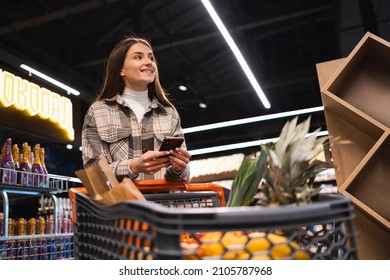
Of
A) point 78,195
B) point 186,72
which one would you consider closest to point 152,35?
point 186,72

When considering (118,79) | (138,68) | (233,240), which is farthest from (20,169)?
(233,240)

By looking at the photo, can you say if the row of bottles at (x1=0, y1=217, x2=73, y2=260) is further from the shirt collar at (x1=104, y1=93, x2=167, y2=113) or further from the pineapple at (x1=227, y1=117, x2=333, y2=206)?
the pineapple at (x1=227, y1=117, x2=333, y2=206)

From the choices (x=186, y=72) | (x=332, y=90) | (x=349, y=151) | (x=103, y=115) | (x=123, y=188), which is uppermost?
(x=186, y=72)

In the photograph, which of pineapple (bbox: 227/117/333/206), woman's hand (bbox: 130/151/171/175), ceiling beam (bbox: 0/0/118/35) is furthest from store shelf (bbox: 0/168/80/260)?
ceiling beam (bbox: 0/0/118/35)

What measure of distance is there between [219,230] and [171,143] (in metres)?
0.55

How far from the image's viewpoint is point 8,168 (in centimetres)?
312

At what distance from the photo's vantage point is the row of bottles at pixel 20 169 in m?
3.06

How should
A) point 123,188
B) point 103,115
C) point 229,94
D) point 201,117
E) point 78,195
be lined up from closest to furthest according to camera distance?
point 123,188 < point 78,195 < point 103,115 < point 229,94 < point 201,117

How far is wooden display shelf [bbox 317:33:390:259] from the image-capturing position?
1.61 metres

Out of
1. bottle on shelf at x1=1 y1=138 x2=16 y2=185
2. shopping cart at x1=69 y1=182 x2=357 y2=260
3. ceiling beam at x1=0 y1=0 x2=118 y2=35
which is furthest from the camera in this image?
ceiling beam at x1=0 y1=0 x2=118 y2=35

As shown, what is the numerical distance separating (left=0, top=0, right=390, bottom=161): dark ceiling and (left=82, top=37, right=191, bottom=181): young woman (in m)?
2.70

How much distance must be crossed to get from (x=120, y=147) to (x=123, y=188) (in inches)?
29.1

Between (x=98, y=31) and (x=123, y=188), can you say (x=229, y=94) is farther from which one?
(x=123, y=188)

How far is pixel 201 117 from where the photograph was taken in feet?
40.8
